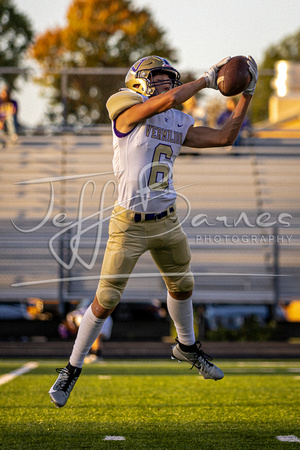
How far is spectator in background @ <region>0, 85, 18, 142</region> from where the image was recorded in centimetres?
1063

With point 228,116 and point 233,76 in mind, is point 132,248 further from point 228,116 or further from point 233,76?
point 228,116

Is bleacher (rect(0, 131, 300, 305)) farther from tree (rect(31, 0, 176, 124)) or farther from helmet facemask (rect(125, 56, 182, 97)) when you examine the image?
tree (rect(31, 0, 176, 124))

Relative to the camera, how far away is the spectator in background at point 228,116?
1033cm

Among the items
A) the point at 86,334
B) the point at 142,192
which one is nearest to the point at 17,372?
the point at 86,334

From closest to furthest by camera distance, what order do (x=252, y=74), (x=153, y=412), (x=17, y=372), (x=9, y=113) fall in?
(x=252, y=74)
(x=153, y=412)
(x=17, y=372)
(x=9, y=113)

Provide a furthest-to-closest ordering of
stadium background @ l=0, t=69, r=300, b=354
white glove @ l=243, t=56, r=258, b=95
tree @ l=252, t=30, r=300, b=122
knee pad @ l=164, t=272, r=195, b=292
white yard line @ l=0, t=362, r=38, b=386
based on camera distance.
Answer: tree @ l=252, t=30, r=300, b=122, stadium background @ l=0, t=69, r=300, b=354, white yard line @ l=0, t=362, r=38, b=386, knee pad @ l=164, t=272, r=195, b=292, white glove @ l=243, t=56, r=258, b=95

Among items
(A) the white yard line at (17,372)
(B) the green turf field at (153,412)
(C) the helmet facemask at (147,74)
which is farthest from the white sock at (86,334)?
(A) the white yard line at (17,372)

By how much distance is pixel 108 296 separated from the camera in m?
3.42

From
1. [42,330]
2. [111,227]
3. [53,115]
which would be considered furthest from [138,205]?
[53,115]

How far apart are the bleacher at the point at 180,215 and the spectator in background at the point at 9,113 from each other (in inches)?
13.6

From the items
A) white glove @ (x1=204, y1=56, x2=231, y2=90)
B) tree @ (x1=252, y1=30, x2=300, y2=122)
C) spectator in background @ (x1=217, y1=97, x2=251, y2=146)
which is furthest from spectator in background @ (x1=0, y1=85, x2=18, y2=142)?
tree @ (x1=252, y1=30, x2=300, y2=122)

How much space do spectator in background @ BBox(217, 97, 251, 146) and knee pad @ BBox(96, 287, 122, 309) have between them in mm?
7049

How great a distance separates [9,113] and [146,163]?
25.3 ft

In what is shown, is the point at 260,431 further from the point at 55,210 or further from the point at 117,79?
the point at 117,79
